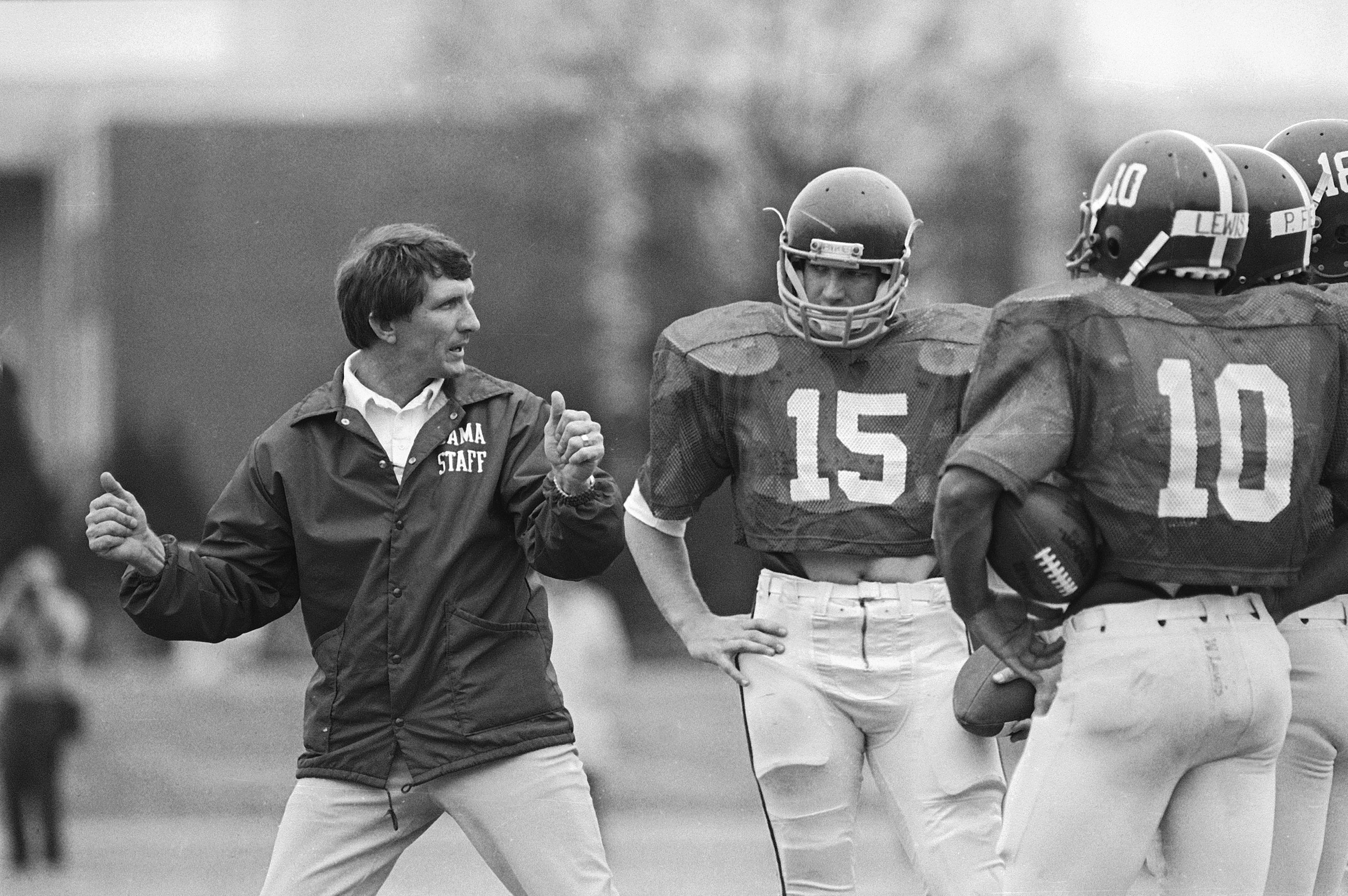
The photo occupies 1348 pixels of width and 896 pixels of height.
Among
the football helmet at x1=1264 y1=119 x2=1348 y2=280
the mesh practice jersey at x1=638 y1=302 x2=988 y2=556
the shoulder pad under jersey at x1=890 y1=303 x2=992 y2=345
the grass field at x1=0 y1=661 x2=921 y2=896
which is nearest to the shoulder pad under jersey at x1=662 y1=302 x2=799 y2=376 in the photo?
the mesh practice jersey at x1=638 y1=302 x2=988 y2=556

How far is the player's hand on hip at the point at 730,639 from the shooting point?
427 centimetres

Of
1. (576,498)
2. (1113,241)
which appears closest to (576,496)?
(576,498)

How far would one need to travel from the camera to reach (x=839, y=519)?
4223 mm

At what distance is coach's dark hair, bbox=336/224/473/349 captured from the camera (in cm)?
442

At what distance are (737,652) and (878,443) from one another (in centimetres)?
58

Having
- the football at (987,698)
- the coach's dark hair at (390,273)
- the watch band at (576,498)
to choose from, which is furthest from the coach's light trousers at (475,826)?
the coach's dark hair at (390,273)

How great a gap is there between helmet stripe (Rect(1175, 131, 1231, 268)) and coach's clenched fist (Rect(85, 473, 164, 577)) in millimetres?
2299

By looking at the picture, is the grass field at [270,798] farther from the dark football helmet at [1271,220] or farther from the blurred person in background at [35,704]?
the dark football helmet at [1271,220]

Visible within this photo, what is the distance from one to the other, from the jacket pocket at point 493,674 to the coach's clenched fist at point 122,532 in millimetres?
681

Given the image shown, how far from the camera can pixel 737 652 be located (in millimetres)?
4348

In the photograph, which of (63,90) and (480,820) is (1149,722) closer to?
(480,820)

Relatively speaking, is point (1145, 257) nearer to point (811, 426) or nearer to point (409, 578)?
point (811, 426)

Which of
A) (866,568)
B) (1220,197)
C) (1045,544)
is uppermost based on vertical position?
(1220,197)

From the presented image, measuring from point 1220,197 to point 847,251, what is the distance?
3.39 feet
